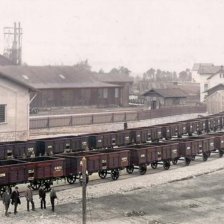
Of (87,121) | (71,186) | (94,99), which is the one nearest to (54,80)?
(94,99)

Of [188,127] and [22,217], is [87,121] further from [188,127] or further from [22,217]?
[22,217]

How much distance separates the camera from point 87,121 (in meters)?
50.9

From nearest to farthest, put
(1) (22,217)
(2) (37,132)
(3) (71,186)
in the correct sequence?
(1) (22,217) → (3) (71,186) → (2) (37,132)

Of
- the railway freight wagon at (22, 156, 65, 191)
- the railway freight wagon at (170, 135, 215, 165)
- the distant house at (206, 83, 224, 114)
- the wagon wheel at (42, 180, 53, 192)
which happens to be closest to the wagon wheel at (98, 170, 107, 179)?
the railway freight wagon at (22, 156, 65, 191)

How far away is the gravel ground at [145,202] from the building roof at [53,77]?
135ft

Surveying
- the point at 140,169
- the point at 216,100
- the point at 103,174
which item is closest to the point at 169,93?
the point at 216,100

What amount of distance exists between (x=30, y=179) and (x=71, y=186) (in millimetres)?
3398

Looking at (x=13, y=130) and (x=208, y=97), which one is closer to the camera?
(x=13, y=130)

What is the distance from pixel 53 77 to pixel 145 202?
166ft

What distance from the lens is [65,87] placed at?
6950 centimetres

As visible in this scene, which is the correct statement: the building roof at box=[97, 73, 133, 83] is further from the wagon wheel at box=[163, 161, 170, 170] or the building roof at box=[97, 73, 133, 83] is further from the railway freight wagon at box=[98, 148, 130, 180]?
the railway freight wagon at box=[98, 148, 130, 180]

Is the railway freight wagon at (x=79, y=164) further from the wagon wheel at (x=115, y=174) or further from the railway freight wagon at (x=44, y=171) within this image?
the wagon wheel at (x=115, y=174)

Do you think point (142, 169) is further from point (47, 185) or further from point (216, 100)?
point (216, 100)

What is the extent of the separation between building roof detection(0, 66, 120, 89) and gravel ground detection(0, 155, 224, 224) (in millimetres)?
41143
